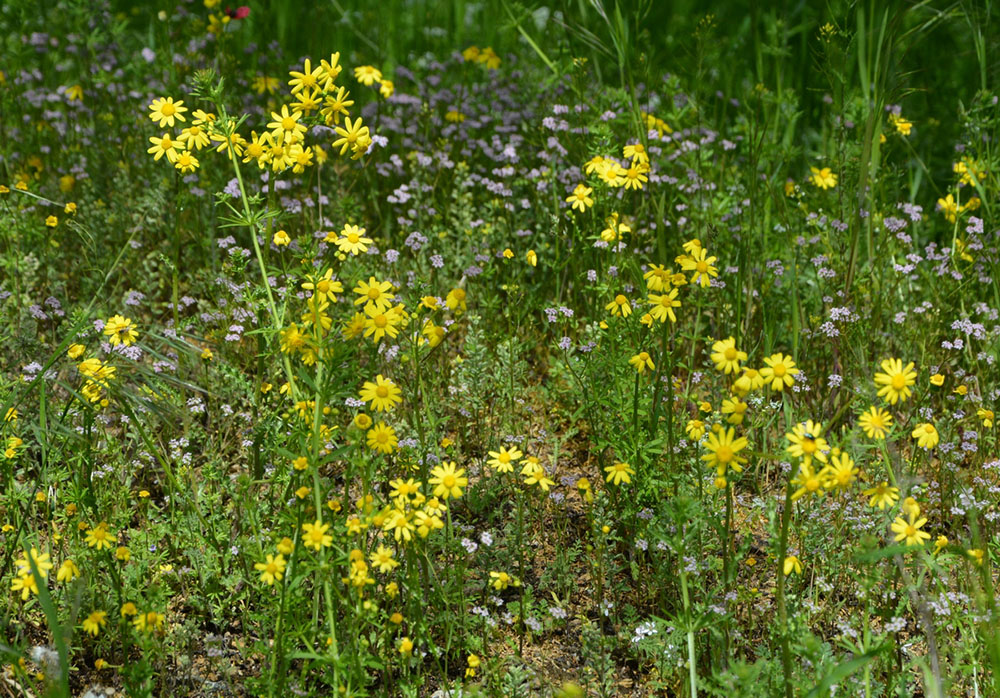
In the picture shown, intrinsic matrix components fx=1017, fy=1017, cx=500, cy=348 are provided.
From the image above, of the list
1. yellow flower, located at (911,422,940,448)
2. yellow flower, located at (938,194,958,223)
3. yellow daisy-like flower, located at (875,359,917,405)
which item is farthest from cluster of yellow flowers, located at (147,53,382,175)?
yellow flower, located at (938,194,958,223)

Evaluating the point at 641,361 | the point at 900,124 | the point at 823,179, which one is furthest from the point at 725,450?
the point at 823,179

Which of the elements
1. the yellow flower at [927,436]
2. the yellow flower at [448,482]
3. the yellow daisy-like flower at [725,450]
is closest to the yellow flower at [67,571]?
Answer: the yellow flower at [448,482]

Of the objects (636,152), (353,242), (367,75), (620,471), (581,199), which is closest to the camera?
(620,471)

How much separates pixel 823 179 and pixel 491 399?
6.29ft

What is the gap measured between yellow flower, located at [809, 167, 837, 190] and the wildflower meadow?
0.06 feet

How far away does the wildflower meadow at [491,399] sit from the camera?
7.98ft

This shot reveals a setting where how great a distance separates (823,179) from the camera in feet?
14.4

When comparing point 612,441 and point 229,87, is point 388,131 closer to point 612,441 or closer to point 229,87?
point 229,87

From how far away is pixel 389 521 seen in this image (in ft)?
7.70

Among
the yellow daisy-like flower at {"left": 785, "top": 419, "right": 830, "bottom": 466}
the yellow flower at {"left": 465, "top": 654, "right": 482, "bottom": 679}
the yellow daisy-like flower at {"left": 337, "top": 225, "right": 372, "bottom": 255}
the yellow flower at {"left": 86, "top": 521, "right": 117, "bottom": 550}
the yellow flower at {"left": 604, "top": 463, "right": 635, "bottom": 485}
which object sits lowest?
the yellow flower at {"left": 465, "top": 654, "right": 482, "bottom": 679}

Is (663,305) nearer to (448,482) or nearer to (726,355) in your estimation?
(726,355)

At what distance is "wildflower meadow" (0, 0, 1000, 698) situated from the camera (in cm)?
243

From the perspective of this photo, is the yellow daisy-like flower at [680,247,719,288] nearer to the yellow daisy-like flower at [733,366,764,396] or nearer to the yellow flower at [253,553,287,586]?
→ the yellow daisy-like flower at [733,366,764,396]

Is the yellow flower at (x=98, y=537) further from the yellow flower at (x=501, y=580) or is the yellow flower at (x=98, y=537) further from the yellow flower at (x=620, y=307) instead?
the yellow flower at (x=620, y=307)
